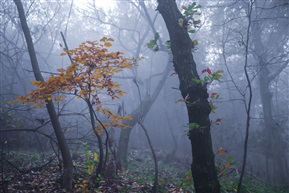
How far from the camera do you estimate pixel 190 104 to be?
3.39 m

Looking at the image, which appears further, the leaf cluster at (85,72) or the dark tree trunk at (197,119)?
the leaf cluster at (85,72)

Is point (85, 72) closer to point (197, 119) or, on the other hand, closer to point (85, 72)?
point (85, 72)

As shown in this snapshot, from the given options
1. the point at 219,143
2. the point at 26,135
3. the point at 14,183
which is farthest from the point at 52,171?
the point at 219,143

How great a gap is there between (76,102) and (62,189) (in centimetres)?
1585

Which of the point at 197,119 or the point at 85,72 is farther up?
the point at 85,72

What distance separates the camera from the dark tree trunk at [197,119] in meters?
3.35

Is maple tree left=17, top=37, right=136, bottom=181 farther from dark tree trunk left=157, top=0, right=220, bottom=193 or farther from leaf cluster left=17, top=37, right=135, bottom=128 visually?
dark tree trunk left=157, top=0, right=220, bottom=193

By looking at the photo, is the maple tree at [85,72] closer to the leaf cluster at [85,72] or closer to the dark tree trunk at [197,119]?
the leaf cluster at [85,72]

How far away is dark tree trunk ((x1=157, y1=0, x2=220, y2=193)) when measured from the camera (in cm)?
335

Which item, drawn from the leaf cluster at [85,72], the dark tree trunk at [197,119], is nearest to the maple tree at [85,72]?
the leaf cluster at [85,72]

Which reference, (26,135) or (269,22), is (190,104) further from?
(269,22)

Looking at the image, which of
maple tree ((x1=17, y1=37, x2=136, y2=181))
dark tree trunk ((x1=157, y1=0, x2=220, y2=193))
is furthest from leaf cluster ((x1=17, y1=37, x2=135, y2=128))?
dark tree trunk ((x1=157, y1=0, x2=220, y2=193))

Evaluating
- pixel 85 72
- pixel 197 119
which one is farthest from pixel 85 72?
pixel 197 119

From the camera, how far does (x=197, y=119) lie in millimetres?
3416
